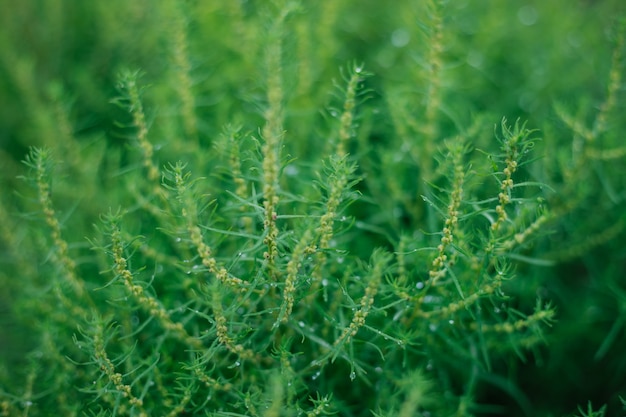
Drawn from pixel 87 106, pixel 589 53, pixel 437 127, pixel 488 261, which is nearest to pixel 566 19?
pixel 589 53

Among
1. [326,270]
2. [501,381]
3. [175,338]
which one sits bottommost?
[501,381]

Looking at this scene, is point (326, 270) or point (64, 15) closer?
point (326, 270)

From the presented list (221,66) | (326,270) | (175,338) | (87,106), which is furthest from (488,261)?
(87,106)

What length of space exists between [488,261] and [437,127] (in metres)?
0.33

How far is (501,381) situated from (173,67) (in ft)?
2.25

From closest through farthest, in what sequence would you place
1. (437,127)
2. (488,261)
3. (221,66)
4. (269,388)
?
1. (269,388)
2. (488,261)
3. (437,127)
4. (221,66)

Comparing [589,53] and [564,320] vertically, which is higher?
[589,53]

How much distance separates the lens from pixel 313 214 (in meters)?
0.73

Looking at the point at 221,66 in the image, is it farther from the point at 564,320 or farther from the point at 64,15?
the point at 564,320

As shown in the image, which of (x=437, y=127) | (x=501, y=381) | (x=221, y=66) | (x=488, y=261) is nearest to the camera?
(x=488, y=261)

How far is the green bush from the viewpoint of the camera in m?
0.69

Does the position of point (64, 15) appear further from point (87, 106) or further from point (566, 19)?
point (566, 19)

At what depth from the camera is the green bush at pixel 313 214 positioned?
0.69m

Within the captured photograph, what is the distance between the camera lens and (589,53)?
1.26 meters
